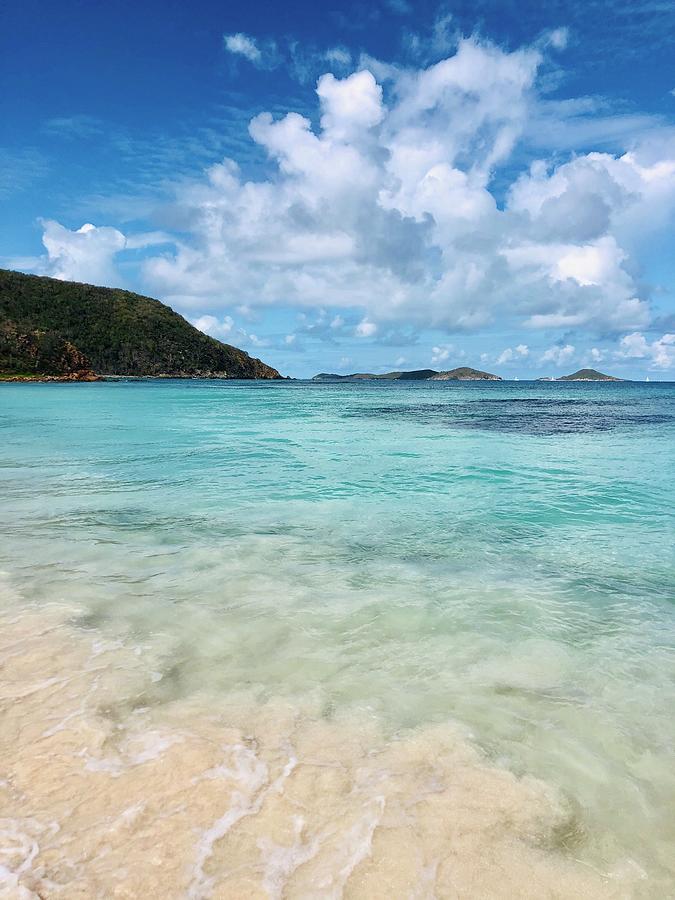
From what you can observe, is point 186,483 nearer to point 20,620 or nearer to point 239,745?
point 20,620

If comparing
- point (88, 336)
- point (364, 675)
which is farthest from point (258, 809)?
point (88, 336)

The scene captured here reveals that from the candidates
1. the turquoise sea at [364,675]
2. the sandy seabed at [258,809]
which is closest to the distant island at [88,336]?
the turquoise sea at [364,675]

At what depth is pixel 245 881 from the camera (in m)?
2.74

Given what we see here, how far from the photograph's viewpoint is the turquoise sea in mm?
2965

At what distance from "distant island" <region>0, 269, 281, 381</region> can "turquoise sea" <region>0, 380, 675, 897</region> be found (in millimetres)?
129955

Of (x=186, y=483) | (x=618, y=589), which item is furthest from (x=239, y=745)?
(x=186, y=483)

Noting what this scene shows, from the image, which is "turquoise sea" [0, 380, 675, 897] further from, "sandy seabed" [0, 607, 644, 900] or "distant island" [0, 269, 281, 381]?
"distant island" [0, 269, 281, 381]

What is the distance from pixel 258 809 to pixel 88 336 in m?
177

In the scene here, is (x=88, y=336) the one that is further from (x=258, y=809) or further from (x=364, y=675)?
(x=258, y=809)

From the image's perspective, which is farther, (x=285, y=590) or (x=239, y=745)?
(x=285, y=590)

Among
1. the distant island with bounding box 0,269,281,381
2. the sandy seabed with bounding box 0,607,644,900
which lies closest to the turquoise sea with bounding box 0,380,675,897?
the sandy seabed with bounding box 0,607,644,900

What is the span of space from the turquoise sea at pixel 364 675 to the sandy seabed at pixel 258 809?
0.06ft

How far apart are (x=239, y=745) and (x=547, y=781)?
215cm

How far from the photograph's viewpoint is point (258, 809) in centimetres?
A: 322
